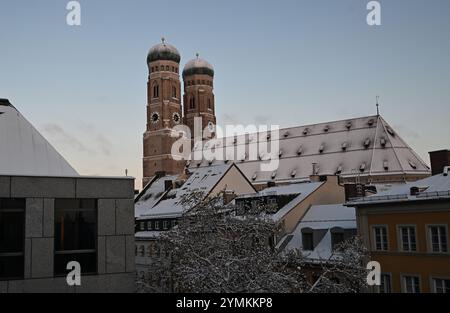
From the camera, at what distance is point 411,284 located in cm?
2633

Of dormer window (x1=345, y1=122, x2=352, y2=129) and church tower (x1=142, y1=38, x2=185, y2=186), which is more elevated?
church tower (x1=142, y1=38, x2=185, y2=186)

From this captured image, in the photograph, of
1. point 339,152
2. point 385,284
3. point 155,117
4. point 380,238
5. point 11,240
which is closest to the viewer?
point 11,240

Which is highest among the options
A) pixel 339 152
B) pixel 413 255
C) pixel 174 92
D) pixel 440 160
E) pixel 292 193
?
pixel 174 92

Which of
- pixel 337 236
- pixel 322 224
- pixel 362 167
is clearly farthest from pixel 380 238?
pixel 362 167

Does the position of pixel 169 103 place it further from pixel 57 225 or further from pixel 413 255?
pixel 57 225

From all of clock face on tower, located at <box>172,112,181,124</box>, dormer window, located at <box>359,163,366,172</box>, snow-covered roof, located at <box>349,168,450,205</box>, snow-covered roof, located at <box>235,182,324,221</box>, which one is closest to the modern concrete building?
snow-covered roof, located at <box>349,168,450,205</box>

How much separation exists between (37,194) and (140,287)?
4.71 m

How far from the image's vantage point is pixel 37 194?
742 inches

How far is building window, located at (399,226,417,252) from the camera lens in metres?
26.5

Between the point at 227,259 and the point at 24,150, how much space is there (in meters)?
10.2

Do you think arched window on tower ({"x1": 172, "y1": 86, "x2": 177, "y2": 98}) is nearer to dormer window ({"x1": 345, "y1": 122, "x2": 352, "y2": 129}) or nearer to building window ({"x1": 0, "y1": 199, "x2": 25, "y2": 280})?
dormer window ({"x1": 345, "y1": 122, "x2": 352, "y2": 129})

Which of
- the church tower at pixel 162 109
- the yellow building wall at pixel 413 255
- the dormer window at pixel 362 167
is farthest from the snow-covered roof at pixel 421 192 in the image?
the church tower at pixel 162 109

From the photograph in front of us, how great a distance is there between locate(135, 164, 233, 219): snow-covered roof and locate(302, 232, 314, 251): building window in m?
15.0
